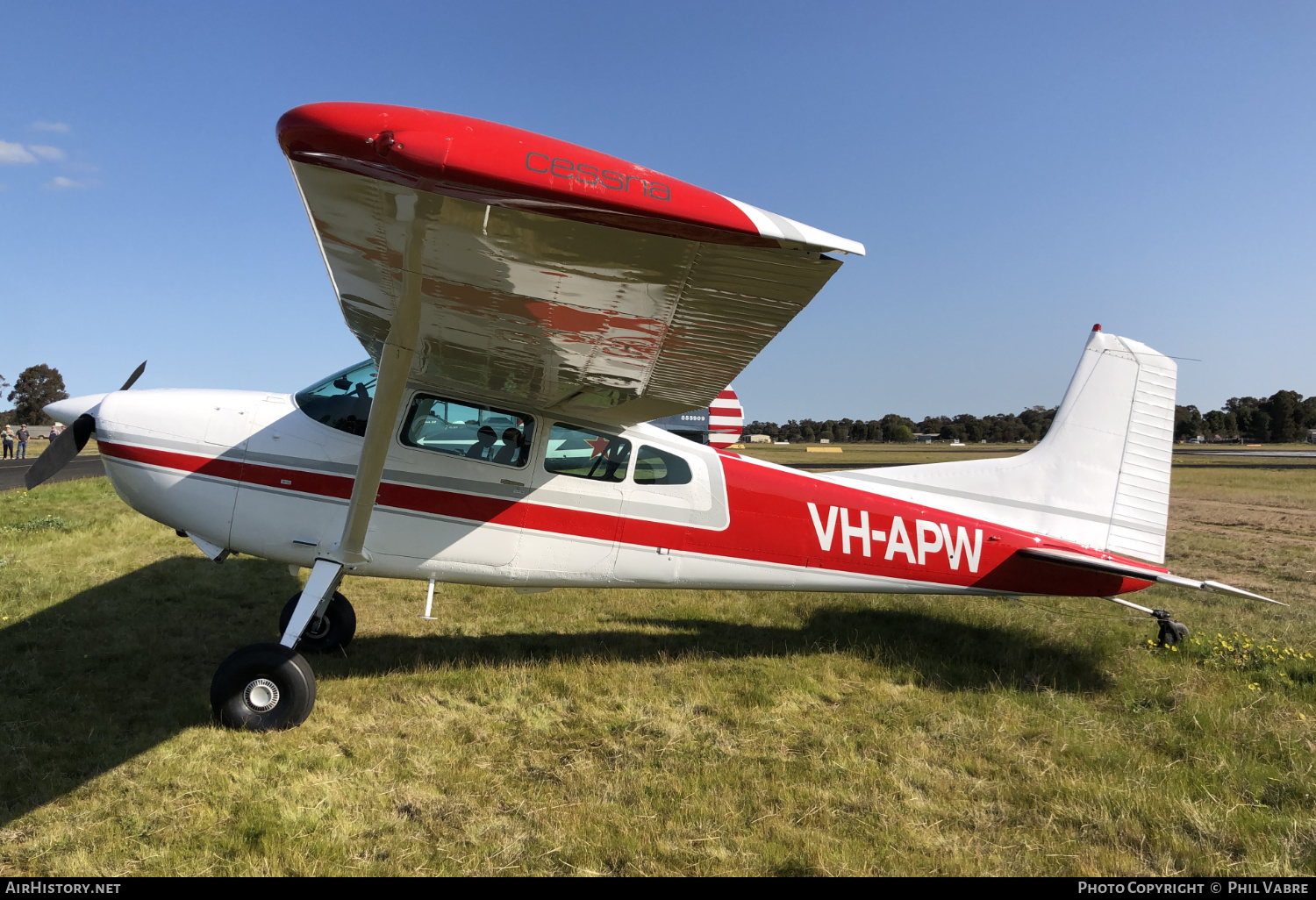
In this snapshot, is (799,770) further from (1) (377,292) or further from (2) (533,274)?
(1) (377,292)

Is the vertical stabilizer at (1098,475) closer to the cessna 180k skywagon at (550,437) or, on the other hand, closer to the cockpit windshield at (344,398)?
the cessna 180k skywagon at (550,437)

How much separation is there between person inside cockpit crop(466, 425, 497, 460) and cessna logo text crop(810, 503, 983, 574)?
2440mm

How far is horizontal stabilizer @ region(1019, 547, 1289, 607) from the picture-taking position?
4.63 meters

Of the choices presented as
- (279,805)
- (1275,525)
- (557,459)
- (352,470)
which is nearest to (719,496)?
(557,459)

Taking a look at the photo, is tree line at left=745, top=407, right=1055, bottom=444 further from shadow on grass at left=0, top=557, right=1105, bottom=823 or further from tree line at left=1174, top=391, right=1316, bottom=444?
shadow on grass at left=0, top=557, right=1105, bottom=823

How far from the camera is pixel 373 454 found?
391 centimetres

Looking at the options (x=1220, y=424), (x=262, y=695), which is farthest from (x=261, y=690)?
(x=1220, y=424)

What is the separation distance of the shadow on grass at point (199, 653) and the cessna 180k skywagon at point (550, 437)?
56 cm

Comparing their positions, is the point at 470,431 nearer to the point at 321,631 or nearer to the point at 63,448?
the point at 321,631

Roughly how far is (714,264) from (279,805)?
10.2 feet

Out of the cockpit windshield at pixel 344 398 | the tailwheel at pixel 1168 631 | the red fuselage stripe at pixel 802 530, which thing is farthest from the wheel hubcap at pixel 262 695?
the tailwheel at pixel 1168 631

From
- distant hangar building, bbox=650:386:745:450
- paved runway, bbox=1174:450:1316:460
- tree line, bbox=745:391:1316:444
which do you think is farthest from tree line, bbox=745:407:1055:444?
distant hangar building, bbox=650:386:745:450

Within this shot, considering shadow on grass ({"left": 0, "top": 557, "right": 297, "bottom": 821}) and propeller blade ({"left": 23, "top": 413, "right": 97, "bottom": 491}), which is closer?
shadow on grass ({"left": 0, "top": 557, "right": 297, "bottom": 821})

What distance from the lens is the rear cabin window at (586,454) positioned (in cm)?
482
